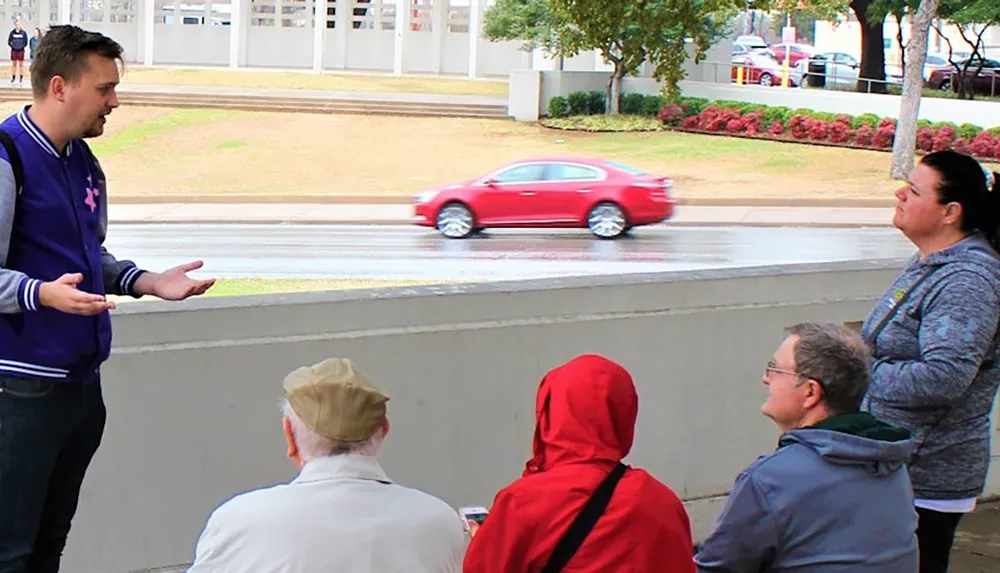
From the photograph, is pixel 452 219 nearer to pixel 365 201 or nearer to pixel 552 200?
pixel 552 200

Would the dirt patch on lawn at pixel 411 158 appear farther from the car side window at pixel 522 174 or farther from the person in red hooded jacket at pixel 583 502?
the person in red hooded jacket at pixel 583 502

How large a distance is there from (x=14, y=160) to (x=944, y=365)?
245 centimetres

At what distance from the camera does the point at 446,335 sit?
489 cm

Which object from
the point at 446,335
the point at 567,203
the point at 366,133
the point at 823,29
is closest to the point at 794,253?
the point at 567,203

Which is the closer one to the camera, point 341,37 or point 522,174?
point 522,174

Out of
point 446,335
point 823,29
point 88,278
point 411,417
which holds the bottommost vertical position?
point 411,417

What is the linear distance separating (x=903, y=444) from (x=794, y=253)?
13448 millimetres

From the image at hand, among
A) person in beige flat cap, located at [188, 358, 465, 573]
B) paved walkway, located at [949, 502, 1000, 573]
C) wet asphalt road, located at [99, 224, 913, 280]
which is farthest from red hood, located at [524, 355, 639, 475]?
wet asphalt road, located at [99, 224, 913, 280]

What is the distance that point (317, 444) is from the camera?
2674mm

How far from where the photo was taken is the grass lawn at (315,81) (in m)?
43.9

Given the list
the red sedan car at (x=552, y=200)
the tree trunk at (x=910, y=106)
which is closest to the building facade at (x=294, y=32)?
the tree trunk at (x=910, y=106)

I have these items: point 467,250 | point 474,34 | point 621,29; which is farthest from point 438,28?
point 621,29

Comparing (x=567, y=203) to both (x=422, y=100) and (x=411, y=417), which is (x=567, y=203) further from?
(x=422, y=100)

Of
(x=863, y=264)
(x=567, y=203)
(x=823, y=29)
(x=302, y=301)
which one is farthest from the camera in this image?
(x=823, y=29)
